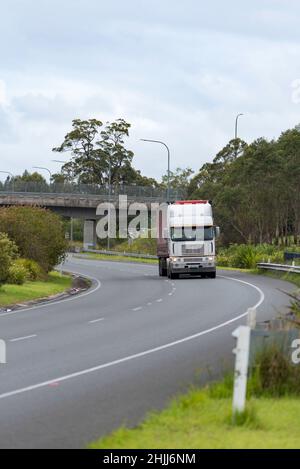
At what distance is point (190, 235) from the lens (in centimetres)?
4506

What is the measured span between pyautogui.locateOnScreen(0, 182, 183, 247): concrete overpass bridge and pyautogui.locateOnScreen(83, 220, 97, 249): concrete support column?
2467mm

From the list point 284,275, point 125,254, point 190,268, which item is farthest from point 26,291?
point 125,254

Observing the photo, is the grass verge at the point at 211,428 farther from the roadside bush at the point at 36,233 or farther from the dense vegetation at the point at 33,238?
the roadside bush at the point at 36,233

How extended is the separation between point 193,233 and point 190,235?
183mm

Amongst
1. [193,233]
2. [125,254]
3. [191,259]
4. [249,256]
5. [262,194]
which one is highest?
[262,194]

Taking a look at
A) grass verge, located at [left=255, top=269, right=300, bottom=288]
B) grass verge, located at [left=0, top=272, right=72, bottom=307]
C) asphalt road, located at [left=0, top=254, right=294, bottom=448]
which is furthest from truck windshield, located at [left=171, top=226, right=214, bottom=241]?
asphalt road, located at [left=0, top=254, right=294, bottom=448]

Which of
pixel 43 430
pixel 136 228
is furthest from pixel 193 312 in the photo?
pixel 136 228

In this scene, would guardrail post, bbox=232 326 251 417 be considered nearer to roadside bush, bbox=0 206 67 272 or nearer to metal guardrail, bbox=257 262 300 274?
metal guardrail, bbox=257 262 300 274

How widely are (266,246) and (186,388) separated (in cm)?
5372

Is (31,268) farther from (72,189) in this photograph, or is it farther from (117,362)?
(72,189)

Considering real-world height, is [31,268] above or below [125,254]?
above

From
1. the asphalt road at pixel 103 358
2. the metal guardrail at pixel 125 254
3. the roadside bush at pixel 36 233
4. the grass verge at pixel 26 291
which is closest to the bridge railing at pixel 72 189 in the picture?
the metal guardrail at pixel 125 254

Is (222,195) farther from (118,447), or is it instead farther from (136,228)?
(118,447)
